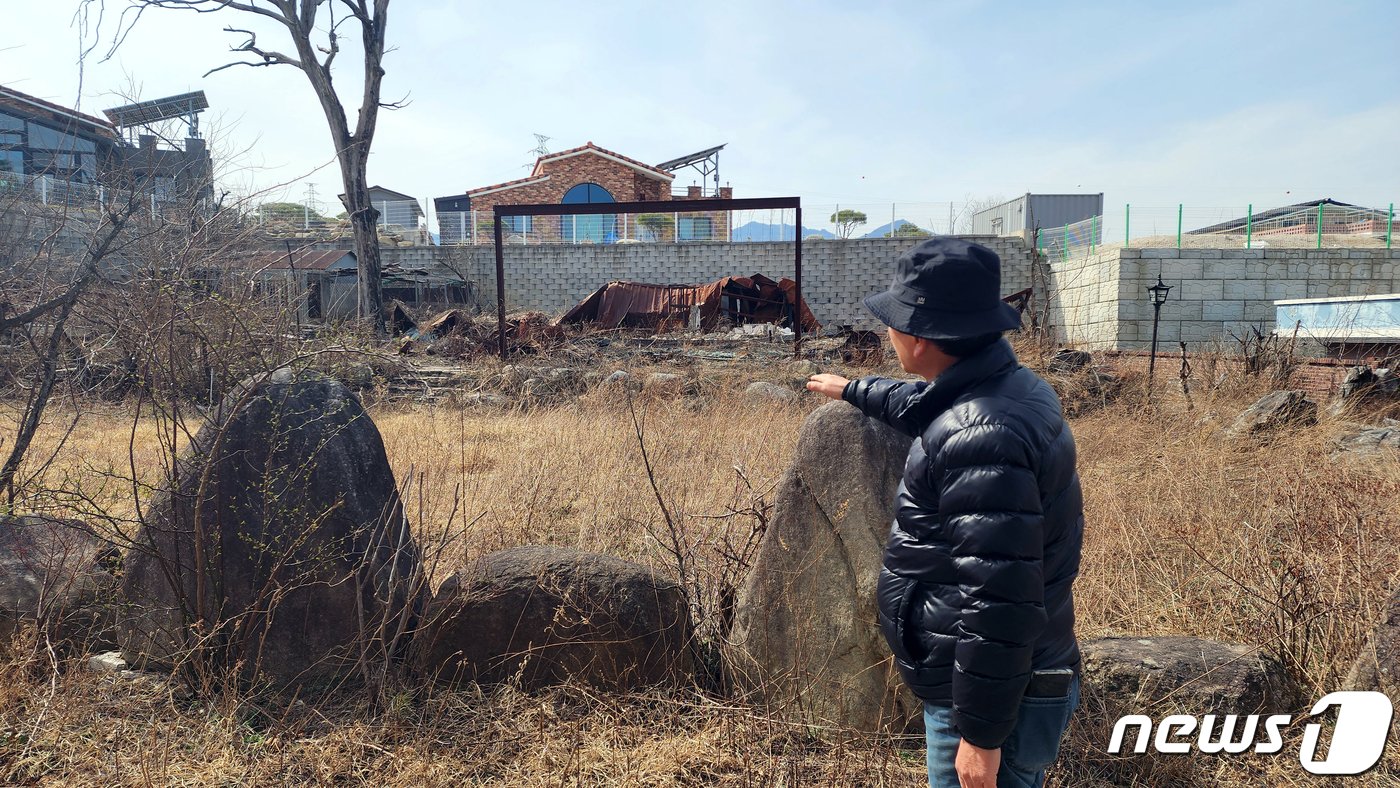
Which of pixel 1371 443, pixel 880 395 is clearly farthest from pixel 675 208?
pixel 880 395

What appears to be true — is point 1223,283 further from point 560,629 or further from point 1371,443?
point 560,629

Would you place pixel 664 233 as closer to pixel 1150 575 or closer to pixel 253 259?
pixel 253 259

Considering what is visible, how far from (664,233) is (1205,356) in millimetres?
17712

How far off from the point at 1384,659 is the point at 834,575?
177cm

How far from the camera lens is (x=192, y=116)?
8.38m

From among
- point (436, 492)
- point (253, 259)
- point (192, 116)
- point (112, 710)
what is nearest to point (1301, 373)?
point (436, 492)

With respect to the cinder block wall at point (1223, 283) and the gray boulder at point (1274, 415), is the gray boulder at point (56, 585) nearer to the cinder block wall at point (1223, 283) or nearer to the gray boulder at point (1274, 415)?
the gray boulder at point (1274, 415)

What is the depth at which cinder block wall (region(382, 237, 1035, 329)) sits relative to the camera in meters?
19.7

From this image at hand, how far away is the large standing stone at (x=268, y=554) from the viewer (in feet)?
10.2

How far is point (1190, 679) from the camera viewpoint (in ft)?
9.09

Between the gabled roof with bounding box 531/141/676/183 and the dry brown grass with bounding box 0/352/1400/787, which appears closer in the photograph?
the dry brown grass with bounding box 0/352/1400/787

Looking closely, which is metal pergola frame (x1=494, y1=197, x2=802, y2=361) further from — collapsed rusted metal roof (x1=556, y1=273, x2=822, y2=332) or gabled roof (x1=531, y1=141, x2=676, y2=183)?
gabled roof (x1=531, y1=141, x2=676, y2=183)

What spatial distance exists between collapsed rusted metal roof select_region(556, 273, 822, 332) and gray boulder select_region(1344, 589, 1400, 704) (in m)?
12.5

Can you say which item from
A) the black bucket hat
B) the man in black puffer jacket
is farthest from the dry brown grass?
the black bucket hat
